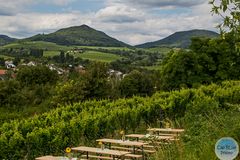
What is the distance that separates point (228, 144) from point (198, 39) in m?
41.5

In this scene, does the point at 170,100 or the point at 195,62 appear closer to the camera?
the point at 170,100

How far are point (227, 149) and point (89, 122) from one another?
10.2 m

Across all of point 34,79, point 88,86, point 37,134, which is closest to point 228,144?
point 37,134

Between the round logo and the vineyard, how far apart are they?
3533mm

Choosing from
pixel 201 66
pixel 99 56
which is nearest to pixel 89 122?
pixel 201 66

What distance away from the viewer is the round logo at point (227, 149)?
489 cm

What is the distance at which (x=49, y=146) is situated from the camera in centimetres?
1320

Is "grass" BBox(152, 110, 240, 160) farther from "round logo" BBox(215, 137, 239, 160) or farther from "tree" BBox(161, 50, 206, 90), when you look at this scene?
"tree" BBox(161, 50, 206, 90)

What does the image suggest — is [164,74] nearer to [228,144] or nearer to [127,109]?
[127,109]

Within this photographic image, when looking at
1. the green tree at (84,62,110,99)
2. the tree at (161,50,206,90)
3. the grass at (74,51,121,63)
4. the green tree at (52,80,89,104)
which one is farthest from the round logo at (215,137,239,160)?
the grass at (74,51,121,63)

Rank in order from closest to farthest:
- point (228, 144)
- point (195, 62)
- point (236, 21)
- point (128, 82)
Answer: point (228, 144), point (236, 21), point (195, 62), point (128, 82)

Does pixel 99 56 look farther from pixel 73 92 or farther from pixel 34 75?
pixel 73 92

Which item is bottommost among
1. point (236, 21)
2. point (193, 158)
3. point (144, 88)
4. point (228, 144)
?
point (144, 88)

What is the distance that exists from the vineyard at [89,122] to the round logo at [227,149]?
11.6ft
